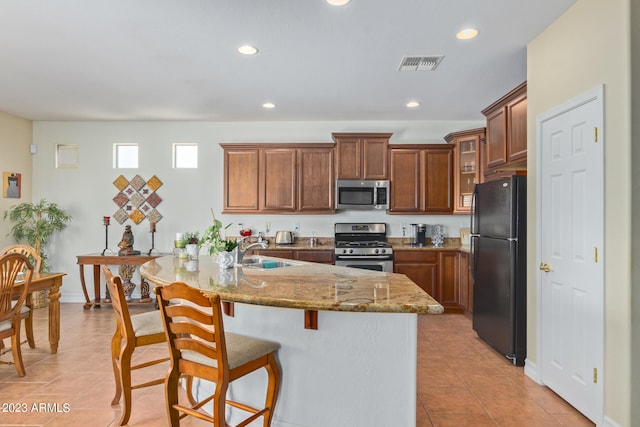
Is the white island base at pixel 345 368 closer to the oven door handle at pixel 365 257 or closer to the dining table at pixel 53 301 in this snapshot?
the dining table at pixel 53 301

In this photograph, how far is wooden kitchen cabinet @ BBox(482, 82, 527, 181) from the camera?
3395mm

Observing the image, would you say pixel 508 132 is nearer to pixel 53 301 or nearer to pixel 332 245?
pixel 332 245

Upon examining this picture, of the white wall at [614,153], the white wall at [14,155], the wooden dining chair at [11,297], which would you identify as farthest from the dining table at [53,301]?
the white wall at [614,153]

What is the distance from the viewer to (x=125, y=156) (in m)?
5.88

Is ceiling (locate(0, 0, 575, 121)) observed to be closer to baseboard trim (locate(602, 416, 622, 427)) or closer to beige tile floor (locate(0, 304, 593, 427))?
baseboard trim (locate(602, 416, 622, 427))

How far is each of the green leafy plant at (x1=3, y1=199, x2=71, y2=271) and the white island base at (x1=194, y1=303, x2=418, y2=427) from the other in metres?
4.81

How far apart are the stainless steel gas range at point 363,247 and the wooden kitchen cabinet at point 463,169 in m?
1.11

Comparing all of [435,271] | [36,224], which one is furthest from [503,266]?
[36,224]

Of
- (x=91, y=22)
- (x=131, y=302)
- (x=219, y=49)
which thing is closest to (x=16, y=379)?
(x=131, y=302)

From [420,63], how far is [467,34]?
62 cm

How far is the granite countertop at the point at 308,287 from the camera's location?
5.57 feet

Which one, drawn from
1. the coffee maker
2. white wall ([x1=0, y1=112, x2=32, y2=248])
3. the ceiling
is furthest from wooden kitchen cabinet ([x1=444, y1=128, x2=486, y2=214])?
white wall ([x1=0, y1=112, x2=32, y2=248])

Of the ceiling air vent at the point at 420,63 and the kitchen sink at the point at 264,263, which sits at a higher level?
the ceiling air vent at the point at 420,63

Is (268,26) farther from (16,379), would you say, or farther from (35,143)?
(35,143)
